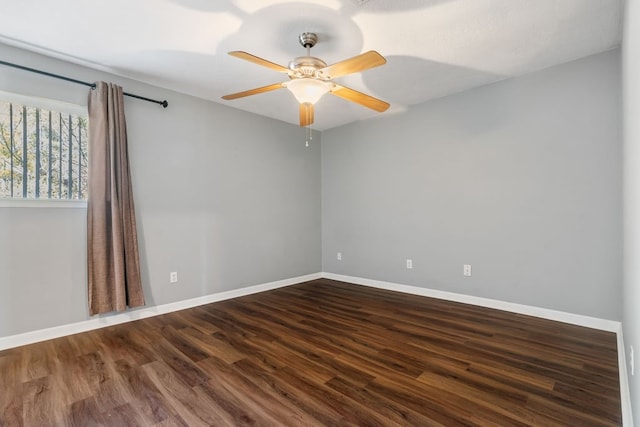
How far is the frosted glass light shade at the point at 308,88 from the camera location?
7.25 ft

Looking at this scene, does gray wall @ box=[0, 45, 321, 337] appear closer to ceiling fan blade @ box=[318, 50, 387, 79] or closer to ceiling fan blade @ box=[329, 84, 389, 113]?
ceiling fan blade @ box=[329, 84, 389, 113]

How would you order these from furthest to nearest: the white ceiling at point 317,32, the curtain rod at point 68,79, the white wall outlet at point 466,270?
the white wall outlet at point 466,270 < the curtain rod at point 68,79 < the white ceiling at point 317,32

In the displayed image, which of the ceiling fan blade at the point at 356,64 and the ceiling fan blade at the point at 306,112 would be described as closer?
the ceiling fan blade at the point at 356,64

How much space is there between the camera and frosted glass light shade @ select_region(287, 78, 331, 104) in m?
2.21

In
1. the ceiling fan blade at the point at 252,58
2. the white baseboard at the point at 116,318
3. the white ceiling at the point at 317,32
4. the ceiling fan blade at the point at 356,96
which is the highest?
the white ceiling at the point at 317,32

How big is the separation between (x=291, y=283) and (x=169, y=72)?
10.2 feet

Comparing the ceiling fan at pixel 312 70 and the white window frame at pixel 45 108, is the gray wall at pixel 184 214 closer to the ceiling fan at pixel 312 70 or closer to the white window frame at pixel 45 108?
the white window frame at pixel 45 108

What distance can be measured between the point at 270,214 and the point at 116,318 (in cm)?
217

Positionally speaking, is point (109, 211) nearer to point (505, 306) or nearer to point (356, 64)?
point (356, 64)

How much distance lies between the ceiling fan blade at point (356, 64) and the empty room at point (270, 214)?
2 centimetres

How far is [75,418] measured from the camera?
1634 mm

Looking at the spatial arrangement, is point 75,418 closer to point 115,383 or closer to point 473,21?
point 115,383

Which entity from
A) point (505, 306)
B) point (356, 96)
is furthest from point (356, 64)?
point (505, 306)

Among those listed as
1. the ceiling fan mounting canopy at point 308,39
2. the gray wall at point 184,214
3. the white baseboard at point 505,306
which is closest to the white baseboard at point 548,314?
the white baseboard at point 505,306
